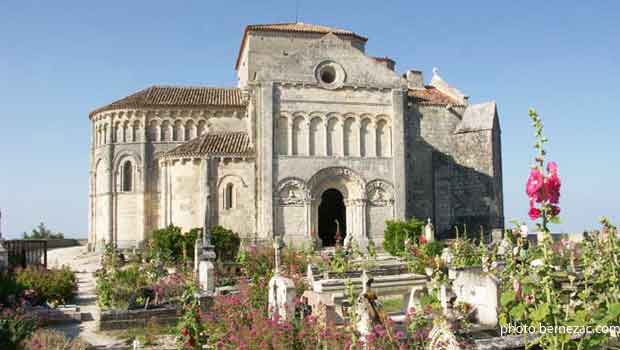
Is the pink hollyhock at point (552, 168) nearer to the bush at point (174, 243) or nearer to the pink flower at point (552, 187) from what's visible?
the pink flower at point (552, 187)

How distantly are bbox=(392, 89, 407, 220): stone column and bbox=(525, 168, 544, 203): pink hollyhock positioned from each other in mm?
22706

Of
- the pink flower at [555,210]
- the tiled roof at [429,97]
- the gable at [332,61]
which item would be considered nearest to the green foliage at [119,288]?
the pink flower at [555,210]

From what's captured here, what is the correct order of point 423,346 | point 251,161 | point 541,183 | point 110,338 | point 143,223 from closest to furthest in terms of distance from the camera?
point 541,183 < point 423,346 < point 110,338 < point 251,161 < point 143,223

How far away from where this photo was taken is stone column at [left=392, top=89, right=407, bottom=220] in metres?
28.0

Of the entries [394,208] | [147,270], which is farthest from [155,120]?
[147,270]

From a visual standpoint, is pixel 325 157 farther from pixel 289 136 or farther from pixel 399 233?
pixel 399 233

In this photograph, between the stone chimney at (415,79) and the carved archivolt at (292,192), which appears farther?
the stone chimney at (415,79)

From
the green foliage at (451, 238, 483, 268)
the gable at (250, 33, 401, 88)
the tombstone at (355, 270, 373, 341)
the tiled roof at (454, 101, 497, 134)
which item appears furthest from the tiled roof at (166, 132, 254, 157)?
the tombstone at (355, 270, 373, 341)

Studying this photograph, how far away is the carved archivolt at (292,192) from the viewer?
87.8 ft

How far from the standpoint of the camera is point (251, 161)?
26969mm

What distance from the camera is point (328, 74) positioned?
28172mm

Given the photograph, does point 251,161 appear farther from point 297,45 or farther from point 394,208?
point 297,45

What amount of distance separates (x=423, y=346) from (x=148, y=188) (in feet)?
95.0

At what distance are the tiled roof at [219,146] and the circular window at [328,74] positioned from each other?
4961 millimetres
